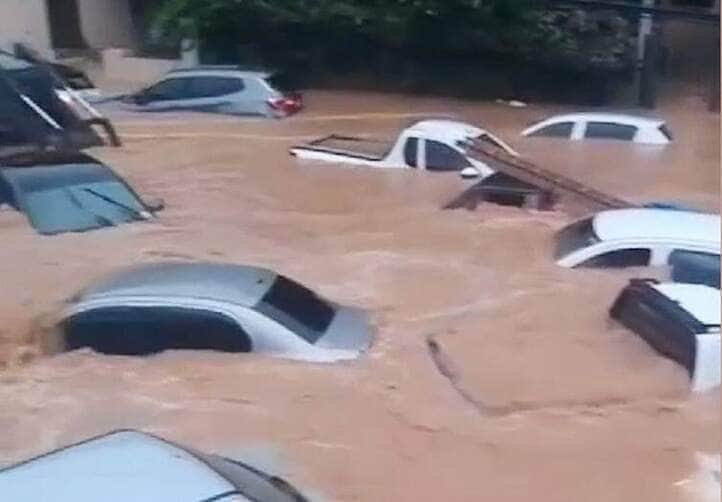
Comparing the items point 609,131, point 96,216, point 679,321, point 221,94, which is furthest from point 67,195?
point 221,94

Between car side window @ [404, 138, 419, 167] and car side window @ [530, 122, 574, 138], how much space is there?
234 cm

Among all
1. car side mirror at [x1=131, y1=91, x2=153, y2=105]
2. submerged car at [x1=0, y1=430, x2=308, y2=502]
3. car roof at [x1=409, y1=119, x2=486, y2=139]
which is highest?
submerged car at [x1=0, y1=430, x2=308, y2=502]

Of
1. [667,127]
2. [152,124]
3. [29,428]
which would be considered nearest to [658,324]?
[29,428]

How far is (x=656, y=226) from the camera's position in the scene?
10438 millimetres

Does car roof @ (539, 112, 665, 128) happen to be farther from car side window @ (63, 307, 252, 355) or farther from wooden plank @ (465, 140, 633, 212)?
car side window @ (63, 307, 252, 355)

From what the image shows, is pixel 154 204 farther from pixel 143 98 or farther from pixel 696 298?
pixel 696 298

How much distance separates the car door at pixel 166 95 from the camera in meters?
20.5

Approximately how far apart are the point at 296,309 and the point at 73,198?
A: 185 inches

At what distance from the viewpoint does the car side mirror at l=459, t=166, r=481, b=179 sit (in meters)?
15.4

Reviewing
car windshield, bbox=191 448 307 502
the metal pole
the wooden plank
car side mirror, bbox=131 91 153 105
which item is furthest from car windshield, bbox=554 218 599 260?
the metal pole

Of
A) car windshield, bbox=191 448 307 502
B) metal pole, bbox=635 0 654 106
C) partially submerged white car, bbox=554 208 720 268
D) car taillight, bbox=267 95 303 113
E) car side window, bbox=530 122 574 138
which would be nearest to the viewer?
car windshield, bbox=191 448 307 502

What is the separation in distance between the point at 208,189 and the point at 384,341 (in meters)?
6.18

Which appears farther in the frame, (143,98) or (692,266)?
(143,98)

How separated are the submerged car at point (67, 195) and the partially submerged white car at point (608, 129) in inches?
231
